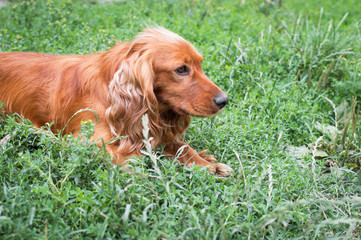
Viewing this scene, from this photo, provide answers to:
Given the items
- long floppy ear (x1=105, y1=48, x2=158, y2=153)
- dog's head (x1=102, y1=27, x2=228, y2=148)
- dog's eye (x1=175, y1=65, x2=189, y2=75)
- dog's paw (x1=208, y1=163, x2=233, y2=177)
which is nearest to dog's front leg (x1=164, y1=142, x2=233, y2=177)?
dog's paw (x1=208, y1=163, x2=233, y2=177)

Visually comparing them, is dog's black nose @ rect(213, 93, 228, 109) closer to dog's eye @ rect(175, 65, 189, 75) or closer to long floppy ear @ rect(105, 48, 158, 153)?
dog's eye @ rect(175, 65, 189, 75)

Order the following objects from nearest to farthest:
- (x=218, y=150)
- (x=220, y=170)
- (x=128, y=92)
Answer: (x=128, y=92), (x=220, y=170), (x=218, y=150)

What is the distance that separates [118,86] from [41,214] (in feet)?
3.44

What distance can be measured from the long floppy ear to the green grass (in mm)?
287

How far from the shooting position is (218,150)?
3182mm

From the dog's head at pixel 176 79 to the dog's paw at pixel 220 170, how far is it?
1.36 feet

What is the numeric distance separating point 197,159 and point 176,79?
67 cm

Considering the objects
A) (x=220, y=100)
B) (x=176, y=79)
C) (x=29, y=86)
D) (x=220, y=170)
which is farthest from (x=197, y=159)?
(x=29, y=86)

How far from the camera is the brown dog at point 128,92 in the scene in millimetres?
2668

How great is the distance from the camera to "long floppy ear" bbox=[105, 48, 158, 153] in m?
2.64

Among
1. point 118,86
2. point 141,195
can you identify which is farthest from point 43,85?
point 141,195

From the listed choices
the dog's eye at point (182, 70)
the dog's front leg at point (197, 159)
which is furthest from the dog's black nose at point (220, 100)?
the dog's front leg at point (197, 159)

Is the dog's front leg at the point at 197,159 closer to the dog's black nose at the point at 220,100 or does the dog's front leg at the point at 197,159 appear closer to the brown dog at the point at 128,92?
the brown dog at the point at 128,92

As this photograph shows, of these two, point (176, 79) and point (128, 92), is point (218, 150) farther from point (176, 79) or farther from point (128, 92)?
point (128, 92)
